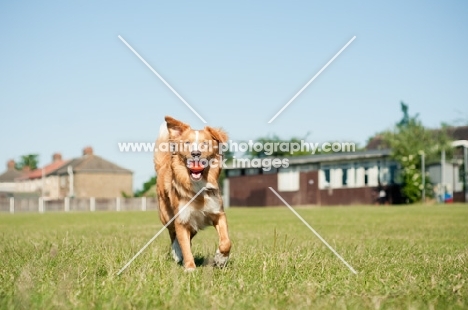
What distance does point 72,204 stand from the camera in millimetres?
70625

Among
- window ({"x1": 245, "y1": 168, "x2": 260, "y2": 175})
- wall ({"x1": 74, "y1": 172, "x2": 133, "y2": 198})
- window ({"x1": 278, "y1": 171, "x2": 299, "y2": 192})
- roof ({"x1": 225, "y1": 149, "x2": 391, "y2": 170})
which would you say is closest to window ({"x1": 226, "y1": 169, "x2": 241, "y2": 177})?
window ({"x1": 245, "y1": 168, "x2": 260, "y2": 175})

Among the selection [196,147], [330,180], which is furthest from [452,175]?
[196,147]

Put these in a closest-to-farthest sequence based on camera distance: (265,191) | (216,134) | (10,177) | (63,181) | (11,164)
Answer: (216,134), (265,191), (63,181), (10,177), (11,164)

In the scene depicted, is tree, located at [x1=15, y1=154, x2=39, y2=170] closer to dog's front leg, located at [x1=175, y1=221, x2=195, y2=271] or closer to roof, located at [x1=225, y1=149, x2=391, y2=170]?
roof, located at [x1=225, y1=149, x2=391, y2=170]

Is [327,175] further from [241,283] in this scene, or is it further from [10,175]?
[10,175]

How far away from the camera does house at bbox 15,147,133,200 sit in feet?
315

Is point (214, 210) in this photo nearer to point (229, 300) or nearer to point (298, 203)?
point (229, 300)

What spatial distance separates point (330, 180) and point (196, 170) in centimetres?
4616

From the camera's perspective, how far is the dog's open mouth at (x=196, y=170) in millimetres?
6863

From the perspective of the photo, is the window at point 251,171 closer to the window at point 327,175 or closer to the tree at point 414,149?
the window at point 327,175

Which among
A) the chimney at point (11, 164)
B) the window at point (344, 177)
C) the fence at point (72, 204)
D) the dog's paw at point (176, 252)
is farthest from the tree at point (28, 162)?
the dog's paw at point (176, 252)

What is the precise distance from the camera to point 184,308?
13.8 feet

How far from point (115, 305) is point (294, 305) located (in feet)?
3.92

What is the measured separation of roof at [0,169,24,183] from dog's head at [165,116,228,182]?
112m
